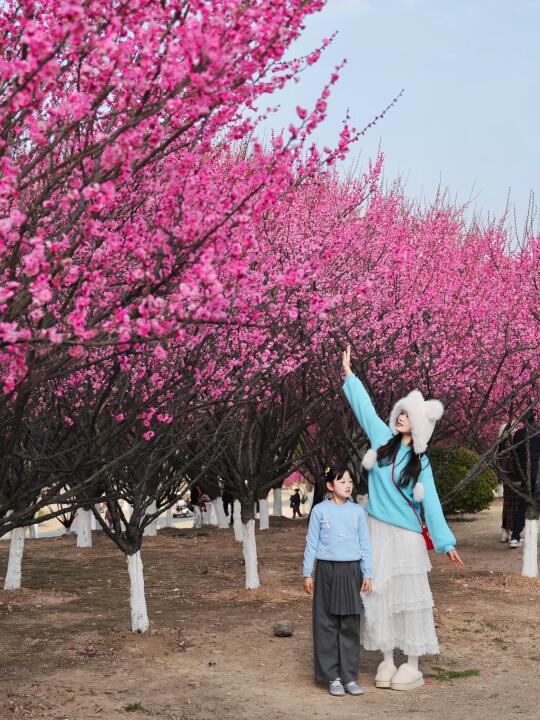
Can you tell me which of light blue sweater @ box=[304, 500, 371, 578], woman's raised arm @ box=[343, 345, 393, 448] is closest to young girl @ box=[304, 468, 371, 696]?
light blue sweater @ box=[304, 500, 371, 578]

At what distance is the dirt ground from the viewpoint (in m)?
6.03

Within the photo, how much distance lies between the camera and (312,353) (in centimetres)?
1047

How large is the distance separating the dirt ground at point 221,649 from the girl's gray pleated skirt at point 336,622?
0.75 feet

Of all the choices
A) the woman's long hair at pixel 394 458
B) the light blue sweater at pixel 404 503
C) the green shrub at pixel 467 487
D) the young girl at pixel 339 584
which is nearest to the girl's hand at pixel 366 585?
the young girl at pixel 339 584

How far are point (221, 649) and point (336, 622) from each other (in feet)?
5.21

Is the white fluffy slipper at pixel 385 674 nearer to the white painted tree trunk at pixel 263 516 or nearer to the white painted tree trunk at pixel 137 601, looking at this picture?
the white painted tree trunk at pixel 137 601

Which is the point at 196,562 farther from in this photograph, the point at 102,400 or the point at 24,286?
the point at 24,286

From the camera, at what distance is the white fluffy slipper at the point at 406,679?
6.38 meters

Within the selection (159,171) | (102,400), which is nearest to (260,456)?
(102,400)

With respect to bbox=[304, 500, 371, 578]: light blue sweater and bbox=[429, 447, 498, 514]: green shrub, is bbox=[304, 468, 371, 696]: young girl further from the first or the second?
bbox=[429, 447, 498, 514]: green shrub

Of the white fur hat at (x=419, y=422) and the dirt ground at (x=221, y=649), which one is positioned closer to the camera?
the dirt ground at (x=221, y=649)

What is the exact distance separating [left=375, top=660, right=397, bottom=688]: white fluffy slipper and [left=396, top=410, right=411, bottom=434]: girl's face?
1792 mm

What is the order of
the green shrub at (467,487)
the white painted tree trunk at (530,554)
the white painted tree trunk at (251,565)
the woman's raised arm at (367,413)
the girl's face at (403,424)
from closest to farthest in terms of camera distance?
the girl's face at (403,424) → the woman's raised arm at (367,413) → the white painted tree trunk at (251,565) → the white painted tree trunk at (530,554) → the green shrub at (467,487)

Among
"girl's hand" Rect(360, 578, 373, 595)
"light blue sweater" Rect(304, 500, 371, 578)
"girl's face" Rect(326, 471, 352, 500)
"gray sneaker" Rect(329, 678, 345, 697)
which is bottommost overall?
"gray sneaker" Rect(329, 678, 345, 697)
